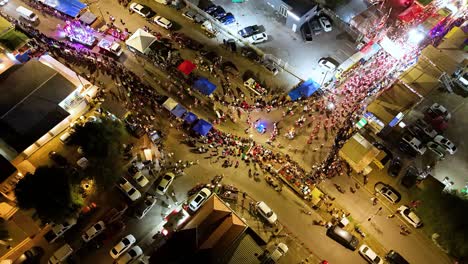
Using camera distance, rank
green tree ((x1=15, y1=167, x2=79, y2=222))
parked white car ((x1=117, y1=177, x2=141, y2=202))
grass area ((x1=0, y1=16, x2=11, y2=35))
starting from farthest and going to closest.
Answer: grass area ((x1=0, y1=16, x2=11, y2=35))
parked white car ((x1=117, y1=177, x2=141, y2=202))
green tree ((x1=15, y1=167, x2=79, y2=222))

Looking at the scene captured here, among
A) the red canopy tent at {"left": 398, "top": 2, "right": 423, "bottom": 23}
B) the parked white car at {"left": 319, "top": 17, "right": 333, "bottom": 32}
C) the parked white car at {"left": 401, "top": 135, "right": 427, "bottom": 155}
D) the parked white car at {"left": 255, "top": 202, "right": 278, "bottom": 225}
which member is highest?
the red canopy tent at {"left": 398, "top": 2, "right": 423, "bottom": 23}

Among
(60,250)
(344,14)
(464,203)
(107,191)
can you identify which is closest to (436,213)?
(464,203)

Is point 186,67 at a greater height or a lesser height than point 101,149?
greater

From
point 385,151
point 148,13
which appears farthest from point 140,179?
point 385,151

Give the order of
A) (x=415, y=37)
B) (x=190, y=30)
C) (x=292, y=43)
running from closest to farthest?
(x=415, y=37), (x=292, y=43), (x=190, y=30)

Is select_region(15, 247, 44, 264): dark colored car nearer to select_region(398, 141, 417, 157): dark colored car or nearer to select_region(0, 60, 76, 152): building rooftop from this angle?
select_region(0, 60, 76, 152): building rooftop

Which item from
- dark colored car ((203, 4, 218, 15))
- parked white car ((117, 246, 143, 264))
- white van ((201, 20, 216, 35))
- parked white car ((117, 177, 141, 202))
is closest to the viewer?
parked white car ((117, 246, 143, 264))

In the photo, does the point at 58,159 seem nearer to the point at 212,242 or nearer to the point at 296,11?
the point at 212,242

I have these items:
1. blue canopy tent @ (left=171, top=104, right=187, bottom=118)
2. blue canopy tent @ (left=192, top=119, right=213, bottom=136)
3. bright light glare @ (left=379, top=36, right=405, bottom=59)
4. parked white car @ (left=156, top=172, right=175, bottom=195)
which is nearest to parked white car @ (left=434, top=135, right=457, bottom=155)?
bright light glare @ (left=379, top=36, right=405, bottom=59)
